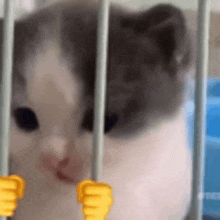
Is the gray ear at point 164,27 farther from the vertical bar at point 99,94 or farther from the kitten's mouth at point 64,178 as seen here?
the kitten's mouth at point 64,178

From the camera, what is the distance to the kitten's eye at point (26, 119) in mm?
452

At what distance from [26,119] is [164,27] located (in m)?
0.25

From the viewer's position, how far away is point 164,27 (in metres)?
0.45

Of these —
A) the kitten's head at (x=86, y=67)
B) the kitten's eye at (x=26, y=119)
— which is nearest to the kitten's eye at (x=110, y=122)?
the kitten's head at (x=86, y=67)

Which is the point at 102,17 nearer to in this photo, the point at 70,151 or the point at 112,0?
the point at 112,0

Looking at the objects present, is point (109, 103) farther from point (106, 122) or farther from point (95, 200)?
point (95, 200)

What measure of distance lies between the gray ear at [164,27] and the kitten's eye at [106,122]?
0.12 meters

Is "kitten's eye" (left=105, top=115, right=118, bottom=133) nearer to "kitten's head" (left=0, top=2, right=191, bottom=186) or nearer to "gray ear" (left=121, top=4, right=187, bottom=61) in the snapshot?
"kitten's head" (left=0, top=2, right=191, bottom=186)

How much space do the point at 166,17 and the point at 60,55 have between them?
166 mm

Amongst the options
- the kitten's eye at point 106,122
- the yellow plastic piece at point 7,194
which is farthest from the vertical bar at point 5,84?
the kitten's eye at point 106,122

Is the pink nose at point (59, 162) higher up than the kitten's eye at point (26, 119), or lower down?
lower down

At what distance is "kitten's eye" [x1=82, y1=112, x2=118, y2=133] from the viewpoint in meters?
0.45

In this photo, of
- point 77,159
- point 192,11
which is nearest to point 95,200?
point 77,159

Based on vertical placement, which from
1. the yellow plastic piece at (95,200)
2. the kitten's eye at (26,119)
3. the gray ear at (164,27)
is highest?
the gray ear at (164,27)
